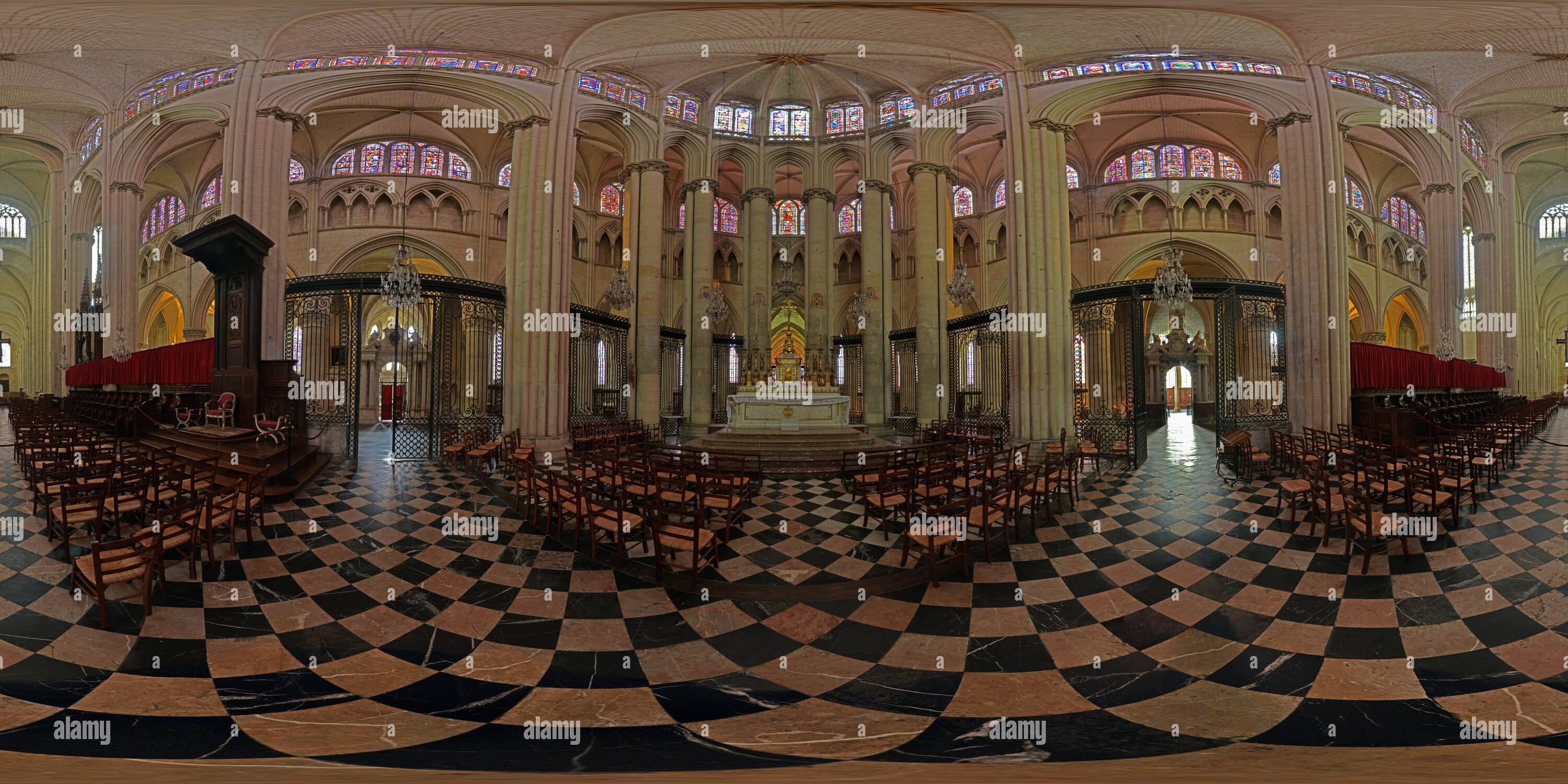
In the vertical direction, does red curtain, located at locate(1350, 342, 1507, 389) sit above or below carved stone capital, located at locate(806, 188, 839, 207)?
below

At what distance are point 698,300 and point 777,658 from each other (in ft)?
52.3

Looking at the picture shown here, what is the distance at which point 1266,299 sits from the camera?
12516 mm

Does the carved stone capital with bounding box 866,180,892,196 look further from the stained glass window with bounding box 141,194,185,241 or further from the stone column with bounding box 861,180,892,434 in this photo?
the stained glass window with bounding box 141,194,185,241

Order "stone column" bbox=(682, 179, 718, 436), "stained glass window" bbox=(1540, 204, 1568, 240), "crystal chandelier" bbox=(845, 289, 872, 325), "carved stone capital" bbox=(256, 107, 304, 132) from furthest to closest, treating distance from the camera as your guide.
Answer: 1. "stained glass window" bbox=(1540, 204, 1568, 240)
2. "stone column" bbox=(682, 179, 718, 436)
3. "crystal chandelier" bbox=(845, 289, 872, 325)
4. "carved stone capital" bbox=(256, 107, 304, 132)

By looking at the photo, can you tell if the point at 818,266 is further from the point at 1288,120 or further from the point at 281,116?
the point at 281,116

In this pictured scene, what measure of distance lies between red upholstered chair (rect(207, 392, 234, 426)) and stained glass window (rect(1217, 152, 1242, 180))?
29442 mm

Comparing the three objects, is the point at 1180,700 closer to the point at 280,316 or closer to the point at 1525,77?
the point at 280,316

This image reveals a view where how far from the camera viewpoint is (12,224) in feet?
91.1

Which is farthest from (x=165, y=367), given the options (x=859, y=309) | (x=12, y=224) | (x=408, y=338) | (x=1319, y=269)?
(x=12, y=224)

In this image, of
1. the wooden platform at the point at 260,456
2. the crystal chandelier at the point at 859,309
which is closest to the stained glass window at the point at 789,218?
the crystal chandelier at the point at 859,309

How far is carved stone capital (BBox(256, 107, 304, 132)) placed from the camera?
1217 centimetres

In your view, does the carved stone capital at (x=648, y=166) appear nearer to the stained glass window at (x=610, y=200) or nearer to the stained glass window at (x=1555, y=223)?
the stained glass window at (x=610, y=200)

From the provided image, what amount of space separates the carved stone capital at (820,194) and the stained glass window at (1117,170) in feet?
37.0

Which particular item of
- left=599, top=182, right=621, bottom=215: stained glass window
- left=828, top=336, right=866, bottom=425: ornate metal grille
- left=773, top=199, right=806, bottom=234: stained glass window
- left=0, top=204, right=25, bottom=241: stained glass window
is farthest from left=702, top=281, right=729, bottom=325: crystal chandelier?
left=0, top=204, right=25, bottom=241: stained glass window
